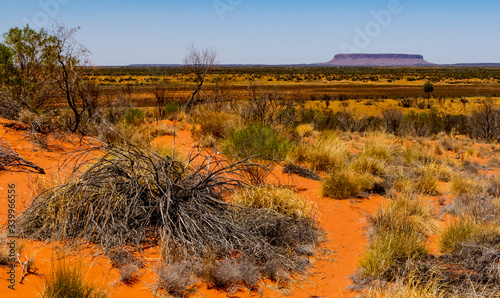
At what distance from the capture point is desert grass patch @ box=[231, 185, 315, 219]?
6.02 meters

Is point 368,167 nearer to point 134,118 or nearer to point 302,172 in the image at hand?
point 302,172

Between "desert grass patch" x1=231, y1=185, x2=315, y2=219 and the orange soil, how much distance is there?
0.56 metres

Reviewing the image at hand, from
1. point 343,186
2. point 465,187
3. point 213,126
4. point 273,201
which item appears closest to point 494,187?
point 465,187

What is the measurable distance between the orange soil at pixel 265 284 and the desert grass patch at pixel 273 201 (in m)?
0.56

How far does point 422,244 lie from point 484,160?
377 inches

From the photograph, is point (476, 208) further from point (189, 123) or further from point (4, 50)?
point (4, 50)

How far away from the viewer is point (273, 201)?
20.2 feet

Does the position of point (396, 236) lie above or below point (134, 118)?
below

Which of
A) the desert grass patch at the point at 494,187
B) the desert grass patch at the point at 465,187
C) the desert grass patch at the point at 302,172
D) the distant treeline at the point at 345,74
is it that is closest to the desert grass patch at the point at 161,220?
the desert grass patch at the point at 302,172

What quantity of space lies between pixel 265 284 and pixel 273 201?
1.93m

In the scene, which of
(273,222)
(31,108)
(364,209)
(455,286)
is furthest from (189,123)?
(455,286)

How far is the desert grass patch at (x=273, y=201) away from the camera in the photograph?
237 inches

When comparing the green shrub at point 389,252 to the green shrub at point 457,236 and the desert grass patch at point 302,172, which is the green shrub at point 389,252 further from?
the desert grass patch at point 302,172

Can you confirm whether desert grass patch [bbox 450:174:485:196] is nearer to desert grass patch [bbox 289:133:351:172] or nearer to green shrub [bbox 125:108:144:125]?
desert grass patch [bbox 289:133:351:172]
